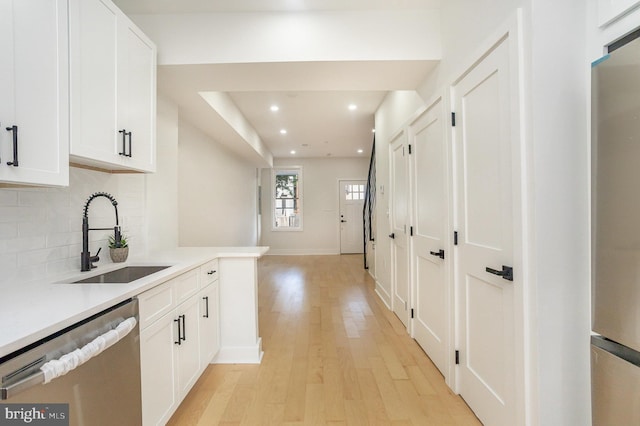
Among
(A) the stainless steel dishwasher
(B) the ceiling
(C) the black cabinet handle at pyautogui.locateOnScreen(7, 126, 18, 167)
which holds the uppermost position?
(B) the ceiling

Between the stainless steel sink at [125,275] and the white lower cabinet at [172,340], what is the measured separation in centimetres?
29

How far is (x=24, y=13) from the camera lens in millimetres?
1171

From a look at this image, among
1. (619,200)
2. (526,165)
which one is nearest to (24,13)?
(526,165)

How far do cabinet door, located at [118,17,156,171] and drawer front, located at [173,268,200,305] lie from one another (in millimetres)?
756

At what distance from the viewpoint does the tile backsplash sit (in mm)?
1421

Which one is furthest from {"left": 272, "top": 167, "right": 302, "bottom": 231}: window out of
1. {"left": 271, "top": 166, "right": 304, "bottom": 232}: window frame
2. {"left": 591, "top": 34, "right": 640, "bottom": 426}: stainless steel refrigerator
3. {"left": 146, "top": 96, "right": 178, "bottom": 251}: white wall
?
{"left": 591, "top": 34, "right": 640, "bottom": 426}: stainless steel refrigerator

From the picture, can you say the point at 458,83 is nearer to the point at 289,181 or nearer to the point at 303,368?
the point at 303,368

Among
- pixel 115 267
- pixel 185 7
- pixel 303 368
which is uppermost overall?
pixel 185 7

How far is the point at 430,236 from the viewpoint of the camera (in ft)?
8.14

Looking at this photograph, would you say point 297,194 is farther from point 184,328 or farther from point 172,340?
point 172,340

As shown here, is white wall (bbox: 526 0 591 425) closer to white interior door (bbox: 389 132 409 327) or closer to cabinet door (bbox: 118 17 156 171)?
white interior door (bbox: 389 132 409 327)

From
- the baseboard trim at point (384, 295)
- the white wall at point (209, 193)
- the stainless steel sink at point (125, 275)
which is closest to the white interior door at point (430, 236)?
the baseboard trim at point (384, 295)

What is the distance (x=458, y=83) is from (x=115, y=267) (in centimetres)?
254

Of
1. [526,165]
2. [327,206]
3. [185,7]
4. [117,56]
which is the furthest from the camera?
[327,206]
